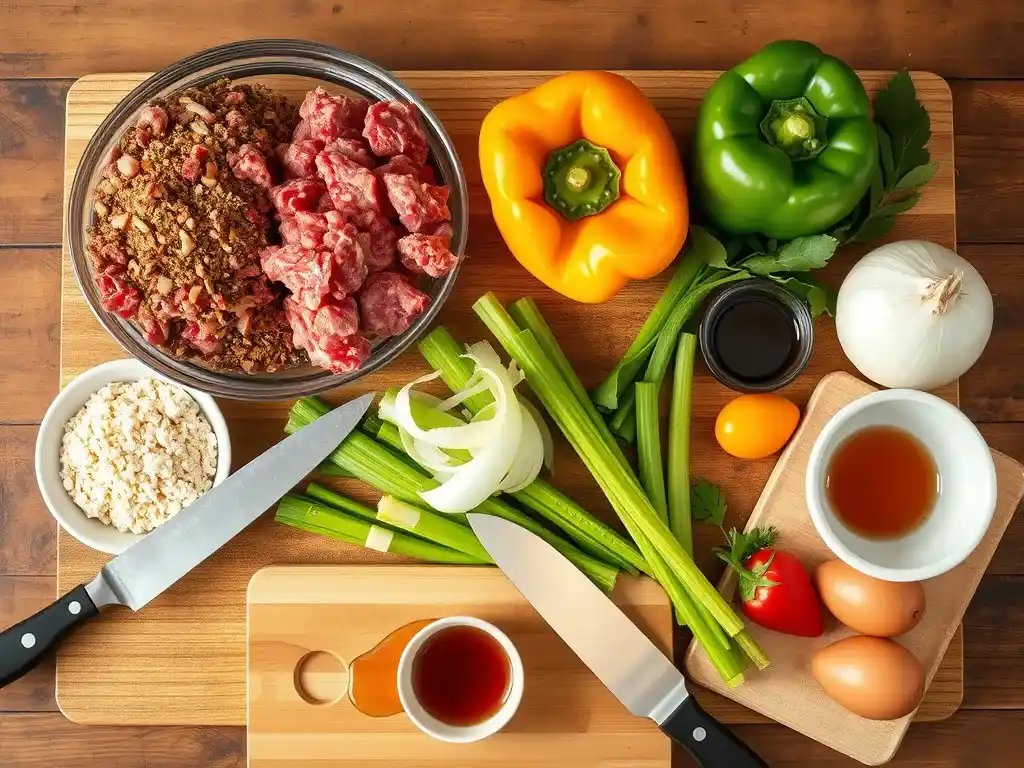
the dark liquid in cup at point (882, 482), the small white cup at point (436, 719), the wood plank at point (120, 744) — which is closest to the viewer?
the small white cup at point (436, 719)

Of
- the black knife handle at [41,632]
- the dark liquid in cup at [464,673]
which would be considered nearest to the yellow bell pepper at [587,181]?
the dark liquid in cup at [464,673]

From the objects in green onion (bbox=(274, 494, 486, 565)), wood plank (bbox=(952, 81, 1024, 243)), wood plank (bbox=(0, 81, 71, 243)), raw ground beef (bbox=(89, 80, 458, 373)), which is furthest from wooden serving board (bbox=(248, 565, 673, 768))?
wood plank (bbox=(952, 81, 1024, 243))

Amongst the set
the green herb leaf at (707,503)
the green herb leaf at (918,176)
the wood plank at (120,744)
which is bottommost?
the wood plank at (120,744)

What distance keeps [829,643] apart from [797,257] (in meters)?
0.69

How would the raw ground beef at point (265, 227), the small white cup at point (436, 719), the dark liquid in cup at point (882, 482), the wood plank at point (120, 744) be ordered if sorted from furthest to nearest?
the wood plank at point (120, 744) → the dark liquid in cup at point (882, 482) → the small white cup at point (436, 719) → the raw ground beef at point (265, 227)

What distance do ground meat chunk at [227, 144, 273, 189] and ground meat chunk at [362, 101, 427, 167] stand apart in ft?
0.56

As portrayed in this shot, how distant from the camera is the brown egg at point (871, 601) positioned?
147cm

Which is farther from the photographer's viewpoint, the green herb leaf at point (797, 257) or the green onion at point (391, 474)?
the green onion at point (391, 474)

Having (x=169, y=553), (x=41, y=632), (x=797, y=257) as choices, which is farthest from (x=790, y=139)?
(x=41, y=632)

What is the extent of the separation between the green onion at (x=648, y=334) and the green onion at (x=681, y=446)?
0.19 ft

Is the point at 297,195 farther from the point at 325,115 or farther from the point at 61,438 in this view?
the point at 61,438

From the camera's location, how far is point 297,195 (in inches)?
53.3

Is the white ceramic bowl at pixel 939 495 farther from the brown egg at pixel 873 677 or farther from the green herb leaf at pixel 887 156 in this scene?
the green herb leaf at pixel 887 156

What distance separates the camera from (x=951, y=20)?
1.74 m
